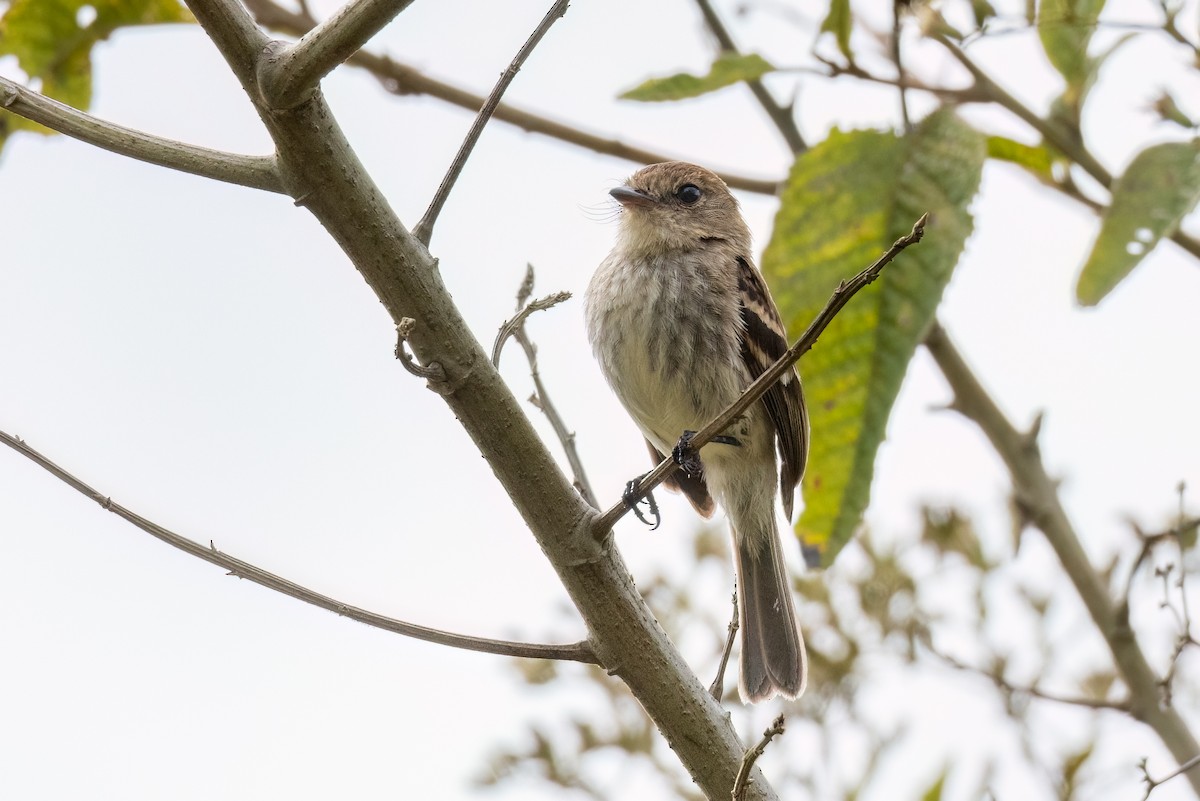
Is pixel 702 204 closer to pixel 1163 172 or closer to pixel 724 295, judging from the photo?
pixel 724 295

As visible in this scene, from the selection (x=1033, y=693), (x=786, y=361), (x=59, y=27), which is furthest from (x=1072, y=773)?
(x=59, y=27)

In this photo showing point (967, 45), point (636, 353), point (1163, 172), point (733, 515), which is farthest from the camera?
point (733, 515)

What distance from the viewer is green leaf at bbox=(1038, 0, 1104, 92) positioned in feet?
9.54

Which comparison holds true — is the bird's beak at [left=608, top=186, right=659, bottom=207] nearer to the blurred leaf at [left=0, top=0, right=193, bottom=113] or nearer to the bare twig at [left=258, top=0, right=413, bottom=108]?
the blurred leaf at [left=0, top=0, right=193, bottom=113]

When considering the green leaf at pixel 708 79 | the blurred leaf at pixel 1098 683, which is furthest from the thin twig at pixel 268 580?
the blurred leaf at pixel 1098 683

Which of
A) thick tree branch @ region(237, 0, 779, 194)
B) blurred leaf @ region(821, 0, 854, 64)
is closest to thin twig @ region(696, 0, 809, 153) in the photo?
thick tree branch @ region(237, 0, 779, 194)

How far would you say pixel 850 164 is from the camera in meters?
3.06

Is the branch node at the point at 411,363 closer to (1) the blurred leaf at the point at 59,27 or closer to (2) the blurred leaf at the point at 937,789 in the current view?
(2) the blurred leaf at the point at 937,789

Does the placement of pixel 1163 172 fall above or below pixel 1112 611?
above

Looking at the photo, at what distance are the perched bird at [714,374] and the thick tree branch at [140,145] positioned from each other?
217 centimetres

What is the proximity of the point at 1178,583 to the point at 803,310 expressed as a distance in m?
1.23

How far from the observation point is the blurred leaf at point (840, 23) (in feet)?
9.93

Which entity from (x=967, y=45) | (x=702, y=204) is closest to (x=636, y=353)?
(x=702, y=204)

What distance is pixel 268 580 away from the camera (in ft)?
7.34
